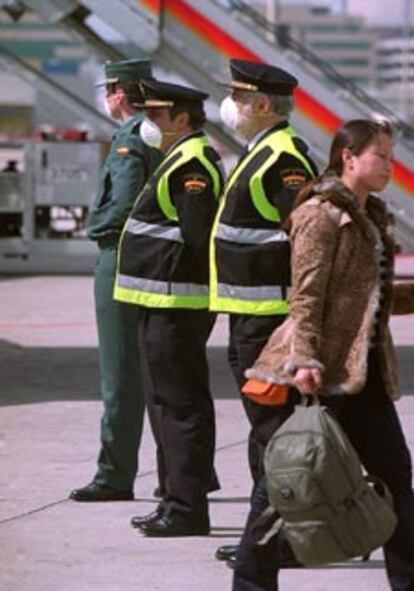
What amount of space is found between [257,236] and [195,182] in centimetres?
81

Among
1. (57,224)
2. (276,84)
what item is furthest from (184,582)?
(57,224)

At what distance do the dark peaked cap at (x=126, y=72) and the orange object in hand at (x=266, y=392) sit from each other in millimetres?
2729

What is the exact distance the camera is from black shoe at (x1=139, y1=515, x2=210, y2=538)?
8.14 metres

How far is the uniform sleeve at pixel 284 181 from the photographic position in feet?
23.6

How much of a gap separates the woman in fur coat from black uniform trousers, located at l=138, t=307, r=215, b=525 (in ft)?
4.84

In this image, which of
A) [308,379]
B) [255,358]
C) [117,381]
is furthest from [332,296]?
[117,381]

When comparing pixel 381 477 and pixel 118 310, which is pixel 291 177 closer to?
pixel 381 477

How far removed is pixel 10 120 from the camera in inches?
4321

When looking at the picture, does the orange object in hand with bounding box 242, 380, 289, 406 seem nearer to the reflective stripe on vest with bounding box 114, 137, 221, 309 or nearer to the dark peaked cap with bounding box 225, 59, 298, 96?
the dark peaked cap with bounding box 225, 59, 298, 96

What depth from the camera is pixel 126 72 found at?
891cm

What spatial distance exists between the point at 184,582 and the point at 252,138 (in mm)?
1617

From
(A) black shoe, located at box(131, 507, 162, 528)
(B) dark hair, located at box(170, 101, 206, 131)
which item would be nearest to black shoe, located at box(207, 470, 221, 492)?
(A) black shoe, located at box(131, 507, 162, 528)

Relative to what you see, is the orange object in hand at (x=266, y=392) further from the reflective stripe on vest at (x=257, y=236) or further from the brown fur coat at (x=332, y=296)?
the reflective stripe on vest at (x=257, y=236)

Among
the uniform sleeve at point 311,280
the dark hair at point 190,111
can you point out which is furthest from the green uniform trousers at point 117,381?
the uniform sleeve at point 311,280
